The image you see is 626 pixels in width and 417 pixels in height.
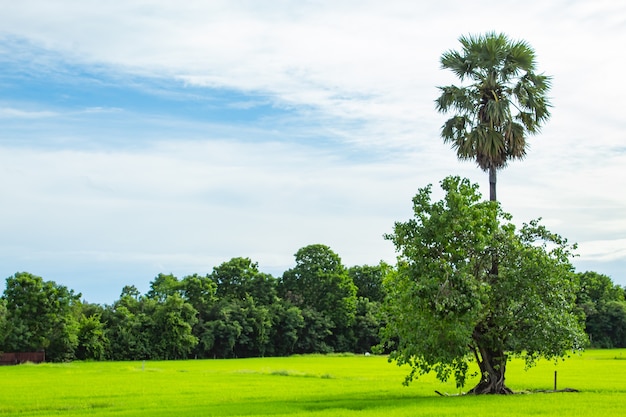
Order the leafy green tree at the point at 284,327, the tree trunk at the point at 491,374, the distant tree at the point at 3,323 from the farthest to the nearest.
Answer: the leafy green tree at the point at 284,327, the distant tree at the point at 3,323, the tree trunk at the point at 491,374

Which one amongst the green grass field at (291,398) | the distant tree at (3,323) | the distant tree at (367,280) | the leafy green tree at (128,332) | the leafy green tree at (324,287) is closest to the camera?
the green grass field at (291,398)

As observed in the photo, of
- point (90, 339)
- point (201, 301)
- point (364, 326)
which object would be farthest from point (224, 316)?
point (364, 326)

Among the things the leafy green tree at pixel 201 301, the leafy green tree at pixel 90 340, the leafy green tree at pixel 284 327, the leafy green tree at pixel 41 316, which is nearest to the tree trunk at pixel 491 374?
the leafy green tree at pixel 41 316

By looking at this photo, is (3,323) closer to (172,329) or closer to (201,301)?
(172,329)

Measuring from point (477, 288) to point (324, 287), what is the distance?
266 feet

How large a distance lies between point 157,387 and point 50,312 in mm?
46978

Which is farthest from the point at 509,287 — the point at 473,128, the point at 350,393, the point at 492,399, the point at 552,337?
the point at 350,393

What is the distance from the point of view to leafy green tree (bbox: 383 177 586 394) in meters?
30.2

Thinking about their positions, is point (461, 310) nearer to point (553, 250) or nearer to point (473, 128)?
point (553, 250)

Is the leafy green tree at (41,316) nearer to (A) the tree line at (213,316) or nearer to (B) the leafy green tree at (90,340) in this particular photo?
(A) the tree line at (213,316)

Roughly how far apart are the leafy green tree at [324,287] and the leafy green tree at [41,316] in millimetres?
36806

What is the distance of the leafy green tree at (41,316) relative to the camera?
81.8 m

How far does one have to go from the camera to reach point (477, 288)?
3023 cm

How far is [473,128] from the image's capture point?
113 feet
